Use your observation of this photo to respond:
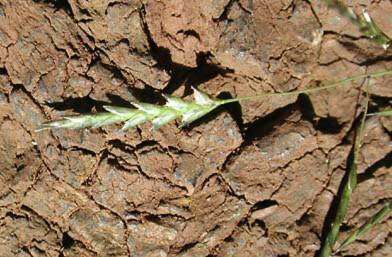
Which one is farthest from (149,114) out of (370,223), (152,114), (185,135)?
(370,223)

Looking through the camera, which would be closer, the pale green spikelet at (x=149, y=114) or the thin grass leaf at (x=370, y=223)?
the pale green spikelet at (x=149, y=114)

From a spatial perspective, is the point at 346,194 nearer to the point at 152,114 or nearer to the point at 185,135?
the point at 185,135

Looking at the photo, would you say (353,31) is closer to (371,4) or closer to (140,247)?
(371,4)

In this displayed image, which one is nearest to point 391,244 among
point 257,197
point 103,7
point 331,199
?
point 331,199

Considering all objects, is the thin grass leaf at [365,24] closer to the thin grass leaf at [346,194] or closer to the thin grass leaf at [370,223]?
the thin grass leaf at [346,194]

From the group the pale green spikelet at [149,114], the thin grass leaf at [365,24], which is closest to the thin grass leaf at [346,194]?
the thin grass leaf at [365,24]

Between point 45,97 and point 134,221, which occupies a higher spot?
point 45,97

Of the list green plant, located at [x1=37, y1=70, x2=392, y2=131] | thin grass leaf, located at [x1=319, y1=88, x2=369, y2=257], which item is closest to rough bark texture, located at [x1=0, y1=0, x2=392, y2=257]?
thin grass leaf, located at [x1=319, y1=88, x2=369, y2=257]
